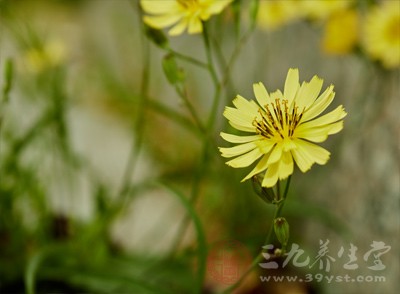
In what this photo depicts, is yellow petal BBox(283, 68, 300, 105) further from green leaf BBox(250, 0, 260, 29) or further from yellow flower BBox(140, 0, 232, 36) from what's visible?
green leaf BBox(250, 0, 260, 29)

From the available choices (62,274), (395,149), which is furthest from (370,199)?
(62,274)

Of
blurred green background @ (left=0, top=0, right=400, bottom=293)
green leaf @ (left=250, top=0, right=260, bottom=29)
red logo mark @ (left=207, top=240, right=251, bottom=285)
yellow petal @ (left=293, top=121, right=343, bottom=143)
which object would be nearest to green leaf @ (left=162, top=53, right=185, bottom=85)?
blurred green background @ (left=0, top=0, right=400, bottom=293)

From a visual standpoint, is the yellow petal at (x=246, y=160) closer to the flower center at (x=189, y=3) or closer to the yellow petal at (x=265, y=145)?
the yellow petal at (x=265, y=145)

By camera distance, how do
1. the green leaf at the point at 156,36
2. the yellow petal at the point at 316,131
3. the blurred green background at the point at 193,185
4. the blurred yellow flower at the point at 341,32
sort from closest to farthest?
1. the yellow petal at the point at 316,131
2. the green leaf at the point at 156,36
3. the blurred green background at the point at 193,185
4. the blurred yellow flower at the point at 341,32

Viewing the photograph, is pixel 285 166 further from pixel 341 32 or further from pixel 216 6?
pixel 341 32

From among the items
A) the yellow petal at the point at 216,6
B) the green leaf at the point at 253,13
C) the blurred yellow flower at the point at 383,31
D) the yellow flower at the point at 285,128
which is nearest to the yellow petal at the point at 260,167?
the yellow flower at the point at 285,128

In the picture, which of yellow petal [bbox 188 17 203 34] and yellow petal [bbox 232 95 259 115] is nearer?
yellow petal [bbox 232 95 259 115]
